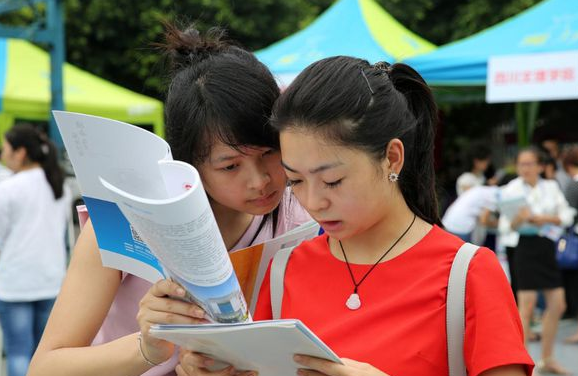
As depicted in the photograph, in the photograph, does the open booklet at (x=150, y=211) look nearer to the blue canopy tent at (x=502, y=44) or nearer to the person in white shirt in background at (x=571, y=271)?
the blue canopy tent at (x=502, y=44)

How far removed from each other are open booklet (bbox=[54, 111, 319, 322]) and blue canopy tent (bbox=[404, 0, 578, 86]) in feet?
17.9

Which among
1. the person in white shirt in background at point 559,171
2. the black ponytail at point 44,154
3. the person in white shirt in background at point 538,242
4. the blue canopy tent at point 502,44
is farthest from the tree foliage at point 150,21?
the black ponytail at point 44,154

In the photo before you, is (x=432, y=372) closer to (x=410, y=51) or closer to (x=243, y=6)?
(x=410, y=51)

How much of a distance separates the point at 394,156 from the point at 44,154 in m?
4.21

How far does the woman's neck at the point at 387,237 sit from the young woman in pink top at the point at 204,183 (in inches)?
8.6

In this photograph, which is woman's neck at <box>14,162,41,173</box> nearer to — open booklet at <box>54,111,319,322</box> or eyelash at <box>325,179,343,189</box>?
open booklet at <box>54,111,319,322</box>

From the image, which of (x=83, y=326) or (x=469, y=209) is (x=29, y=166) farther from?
(x=83, y=326)

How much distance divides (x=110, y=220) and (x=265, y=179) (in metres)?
0.33

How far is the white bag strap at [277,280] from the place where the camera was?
5.43 ft

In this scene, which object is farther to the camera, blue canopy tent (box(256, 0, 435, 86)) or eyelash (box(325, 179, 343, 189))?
blue canopy tent (box(256, 0, 435, 86))

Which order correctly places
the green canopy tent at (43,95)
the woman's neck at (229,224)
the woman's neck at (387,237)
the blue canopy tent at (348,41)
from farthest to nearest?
the green canopy tent at (43,95) → the blue canopy tent at (348,41) → the woman's neck at (229,224) → the woman's neck at (387,237)

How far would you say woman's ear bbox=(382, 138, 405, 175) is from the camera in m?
1.55

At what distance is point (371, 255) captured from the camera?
5.26 ft

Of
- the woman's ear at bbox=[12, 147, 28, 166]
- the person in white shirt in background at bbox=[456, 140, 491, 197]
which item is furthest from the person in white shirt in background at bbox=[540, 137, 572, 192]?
the woman's ear at bbox=[12, 147, 28, 166]
